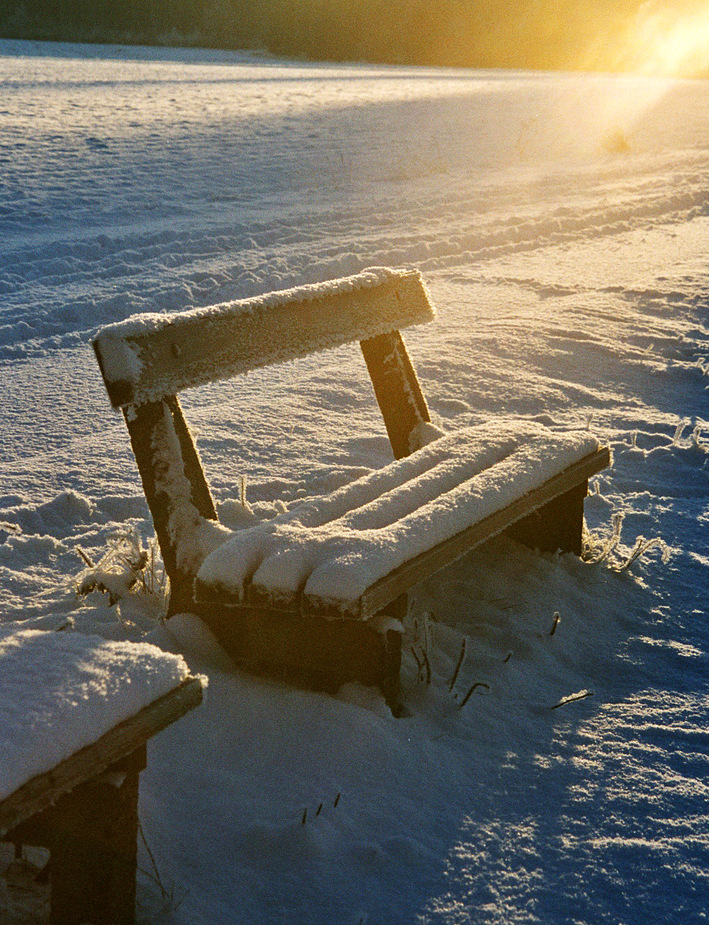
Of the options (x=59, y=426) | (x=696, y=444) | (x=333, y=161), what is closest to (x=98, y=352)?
(x=59, y=426)

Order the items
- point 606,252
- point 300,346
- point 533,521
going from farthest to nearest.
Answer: point 606,252
point 533,521
point 300,346

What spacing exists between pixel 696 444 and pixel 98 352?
126 inches

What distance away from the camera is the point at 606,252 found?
8.10 metres

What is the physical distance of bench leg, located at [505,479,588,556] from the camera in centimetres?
333

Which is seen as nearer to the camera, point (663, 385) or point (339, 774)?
point (339, 774)

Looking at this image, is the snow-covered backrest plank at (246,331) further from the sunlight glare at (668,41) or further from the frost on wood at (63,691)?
the sunlight glare at (668,41)

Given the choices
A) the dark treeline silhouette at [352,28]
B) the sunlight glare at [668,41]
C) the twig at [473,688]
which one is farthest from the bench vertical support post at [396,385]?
the sunlight glare at [668,41]

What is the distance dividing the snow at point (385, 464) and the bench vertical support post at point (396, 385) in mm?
562

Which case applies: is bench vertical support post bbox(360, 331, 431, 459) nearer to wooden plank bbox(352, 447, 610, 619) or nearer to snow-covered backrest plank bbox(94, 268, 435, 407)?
snow-covered backrest plank bbox(94, 268, 435, 407)

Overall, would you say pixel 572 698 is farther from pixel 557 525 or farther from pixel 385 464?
A: pixel 385 464

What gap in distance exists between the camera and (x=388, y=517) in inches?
103

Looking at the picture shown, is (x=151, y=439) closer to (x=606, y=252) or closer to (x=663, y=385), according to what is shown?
(x=663, y=385)

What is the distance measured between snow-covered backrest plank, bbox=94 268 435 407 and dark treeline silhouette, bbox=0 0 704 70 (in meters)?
29.2

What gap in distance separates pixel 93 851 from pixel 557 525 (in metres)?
2.16
